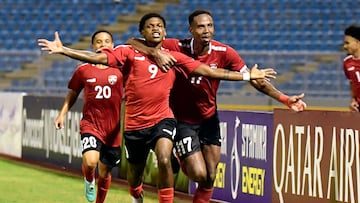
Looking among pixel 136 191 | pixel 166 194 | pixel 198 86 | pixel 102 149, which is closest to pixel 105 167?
pixel 102 149

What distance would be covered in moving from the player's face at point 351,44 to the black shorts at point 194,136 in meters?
2.59

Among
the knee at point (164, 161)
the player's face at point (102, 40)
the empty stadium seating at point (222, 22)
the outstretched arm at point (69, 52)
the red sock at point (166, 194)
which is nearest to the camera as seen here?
the outstretched arm at point (69, 52)

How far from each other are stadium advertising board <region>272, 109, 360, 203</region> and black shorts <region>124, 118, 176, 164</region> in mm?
1870

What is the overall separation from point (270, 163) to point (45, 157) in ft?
28.7

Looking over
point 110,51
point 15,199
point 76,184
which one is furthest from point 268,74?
point 76,184

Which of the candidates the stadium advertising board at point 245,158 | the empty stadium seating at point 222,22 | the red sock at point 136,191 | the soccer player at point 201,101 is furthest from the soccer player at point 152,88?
the empty stadium seating at point 222,22

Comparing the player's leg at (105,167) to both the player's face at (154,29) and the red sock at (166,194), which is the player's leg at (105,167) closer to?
the red sock at (166,194)

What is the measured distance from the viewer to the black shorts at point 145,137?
9781 millimetres

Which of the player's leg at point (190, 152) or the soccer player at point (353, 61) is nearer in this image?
the player's leg at point (190, 152)

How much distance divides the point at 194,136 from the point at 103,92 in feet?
6.01

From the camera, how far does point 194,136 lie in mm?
10125

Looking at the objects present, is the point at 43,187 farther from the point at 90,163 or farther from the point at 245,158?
the point at 90,163

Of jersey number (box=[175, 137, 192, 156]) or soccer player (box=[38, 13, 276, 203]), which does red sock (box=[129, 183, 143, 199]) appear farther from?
jersey number (box=[175, 137, 192, 156])

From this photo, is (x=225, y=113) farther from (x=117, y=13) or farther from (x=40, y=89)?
(x=117, y=13)
